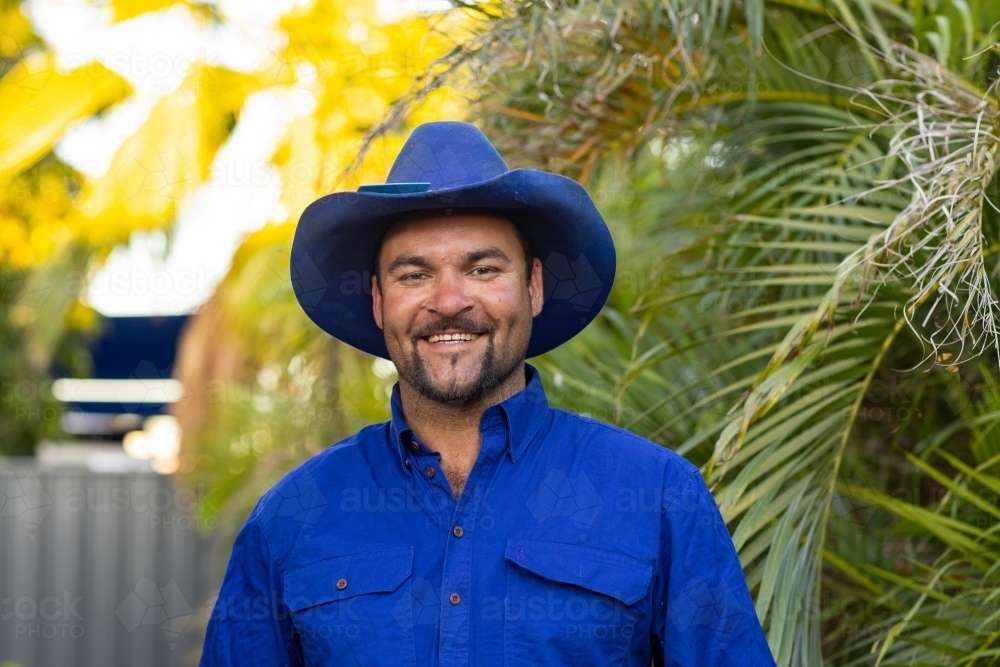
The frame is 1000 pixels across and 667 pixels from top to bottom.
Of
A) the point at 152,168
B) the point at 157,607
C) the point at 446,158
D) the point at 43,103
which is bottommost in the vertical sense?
the point at 157,607

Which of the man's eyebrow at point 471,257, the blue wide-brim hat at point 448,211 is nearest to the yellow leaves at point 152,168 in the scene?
the blue wide-brim hat at point 448,211

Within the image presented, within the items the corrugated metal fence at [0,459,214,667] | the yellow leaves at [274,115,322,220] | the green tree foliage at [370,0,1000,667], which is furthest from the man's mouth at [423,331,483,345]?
the corrugated metal fence at [0,459,214,667]

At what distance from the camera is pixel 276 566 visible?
1992mm

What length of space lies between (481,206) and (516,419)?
37 cm

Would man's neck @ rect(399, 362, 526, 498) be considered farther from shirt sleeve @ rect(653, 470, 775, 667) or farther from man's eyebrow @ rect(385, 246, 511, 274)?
shirt sleeve @ rect(653, 470, 775, 667)

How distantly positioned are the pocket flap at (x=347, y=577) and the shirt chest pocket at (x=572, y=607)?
184mm

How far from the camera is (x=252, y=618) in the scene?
6.57 ft

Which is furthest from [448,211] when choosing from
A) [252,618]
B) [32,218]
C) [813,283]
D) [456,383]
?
[32,218]

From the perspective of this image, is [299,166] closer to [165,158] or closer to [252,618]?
[165,158]

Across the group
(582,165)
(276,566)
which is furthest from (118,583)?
(276,566)

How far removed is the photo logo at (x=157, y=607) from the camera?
8195mm

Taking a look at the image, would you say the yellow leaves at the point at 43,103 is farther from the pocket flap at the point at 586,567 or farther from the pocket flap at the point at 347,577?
the pocket flap at the point at 586,567

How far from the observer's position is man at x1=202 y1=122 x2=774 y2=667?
5.98 feet

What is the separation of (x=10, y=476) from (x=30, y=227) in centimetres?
236
